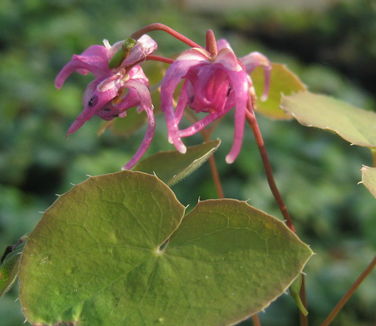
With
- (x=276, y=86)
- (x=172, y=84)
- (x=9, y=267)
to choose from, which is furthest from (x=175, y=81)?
(x=276, y=86)

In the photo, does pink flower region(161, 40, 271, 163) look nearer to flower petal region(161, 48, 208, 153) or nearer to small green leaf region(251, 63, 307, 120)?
flower petal region(161, 48, 208, 153)

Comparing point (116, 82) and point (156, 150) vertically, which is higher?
point (116, 82)

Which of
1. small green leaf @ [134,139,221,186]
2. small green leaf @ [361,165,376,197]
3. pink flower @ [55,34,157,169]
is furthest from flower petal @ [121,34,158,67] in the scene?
small green leaf @ [361,165,376,197]

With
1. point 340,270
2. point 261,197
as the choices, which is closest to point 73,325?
point 340,270

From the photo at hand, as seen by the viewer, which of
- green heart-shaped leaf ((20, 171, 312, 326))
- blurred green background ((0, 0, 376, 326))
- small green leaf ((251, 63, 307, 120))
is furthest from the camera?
blurred green background ((0, 0, 376, 326))

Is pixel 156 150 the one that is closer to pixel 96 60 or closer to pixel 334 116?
pixel 334 116

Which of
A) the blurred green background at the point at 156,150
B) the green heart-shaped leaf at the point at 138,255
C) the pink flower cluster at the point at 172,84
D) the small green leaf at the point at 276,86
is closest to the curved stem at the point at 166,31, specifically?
the pink flower cluster at the point at 172,84

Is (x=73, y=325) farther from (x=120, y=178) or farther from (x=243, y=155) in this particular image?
(x=243, y=155)
